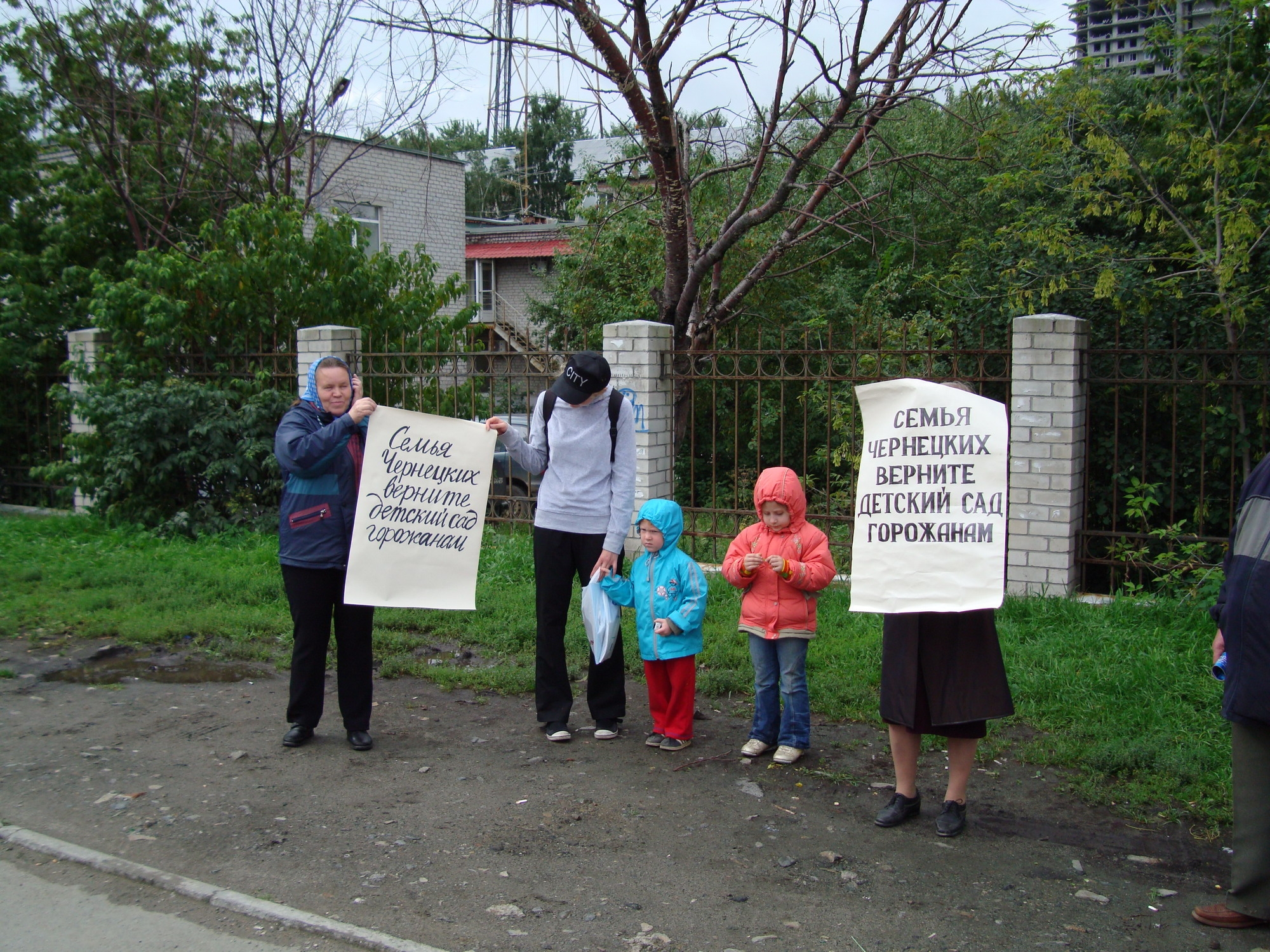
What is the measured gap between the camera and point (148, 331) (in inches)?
412

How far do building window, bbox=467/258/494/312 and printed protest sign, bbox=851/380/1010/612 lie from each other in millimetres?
28132

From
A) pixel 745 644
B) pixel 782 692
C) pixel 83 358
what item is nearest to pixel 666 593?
pixel 782 692

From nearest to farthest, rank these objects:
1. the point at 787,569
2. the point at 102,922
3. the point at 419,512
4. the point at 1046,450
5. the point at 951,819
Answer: the point at 102,922 → the point at 951,819 → the point at 787,569 → the point at 419,512 → the point at 1046,450

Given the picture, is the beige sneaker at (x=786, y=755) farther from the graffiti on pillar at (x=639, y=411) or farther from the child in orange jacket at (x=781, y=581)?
the graffiti on pillar at (x=639, y=411)

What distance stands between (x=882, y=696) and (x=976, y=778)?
3.20ft

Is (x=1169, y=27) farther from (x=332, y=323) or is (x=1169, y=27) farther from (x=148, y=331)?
(x=148, y=331)

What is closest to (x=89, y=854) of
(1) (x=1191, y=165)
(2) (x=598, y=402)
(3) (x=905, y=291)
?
(2) (x=598, y=402)

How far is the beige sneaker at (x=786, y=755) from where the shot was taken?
4.72 meters

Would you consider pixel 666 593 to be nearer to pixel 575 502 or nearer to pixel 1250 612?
pixel 575 502

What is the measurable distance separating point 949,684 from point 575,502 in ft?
6.18

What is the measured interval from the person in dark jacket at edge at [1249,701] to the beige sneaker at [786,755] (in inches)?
68.4

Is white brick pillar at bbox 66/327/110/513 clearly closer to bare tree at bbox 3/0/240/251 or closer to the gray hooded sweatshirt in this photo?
bare tree at bbox 3/0/240/251

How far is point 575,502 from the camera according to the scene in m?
4.91

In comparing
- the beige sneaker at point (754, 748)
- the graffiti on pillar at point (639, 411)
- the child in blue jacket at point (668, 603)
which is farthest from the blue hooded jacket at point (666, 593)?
the graffiti on pillar at point (639, 411)
